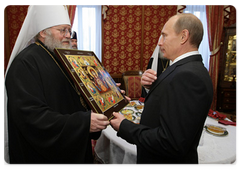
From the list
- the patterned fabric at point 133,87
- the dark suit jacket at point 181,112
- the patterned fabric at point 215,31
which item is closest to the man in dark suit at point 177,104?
the dark suit jacket at point 181,112

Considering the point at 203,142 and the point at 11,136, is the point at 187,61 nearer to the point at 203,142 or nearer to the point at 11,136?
the point at 203,142

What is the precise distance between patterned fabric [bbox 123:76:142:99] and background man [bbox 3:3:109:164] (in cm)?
261

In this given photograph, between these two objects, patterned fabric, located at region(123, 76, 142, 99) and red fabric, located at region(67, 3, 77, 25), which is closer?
patterned fabric, located at region(123, 76, 142, 99)

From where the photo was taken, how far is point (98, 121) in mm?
1136

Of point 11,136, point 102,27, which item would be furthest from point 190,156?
point 102,27

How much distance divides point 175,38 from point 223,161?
1.23 metres

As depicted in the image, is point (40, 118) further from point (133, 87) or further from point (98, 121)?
point (133, 87)

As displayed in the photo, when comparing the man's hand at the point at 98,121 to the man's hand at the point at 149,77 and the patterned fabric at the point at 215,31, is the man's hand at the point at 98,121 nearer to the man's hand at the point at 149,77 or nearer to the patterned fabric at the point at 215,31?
the man's hand at the point at 149,77

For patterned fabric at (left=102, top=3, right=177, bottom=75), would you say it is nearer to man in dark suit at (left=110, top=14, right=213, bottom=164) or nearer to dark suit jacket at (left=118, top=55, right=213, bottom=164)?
man in dark suit at (left=110, top=14, right=213, bottom=164)

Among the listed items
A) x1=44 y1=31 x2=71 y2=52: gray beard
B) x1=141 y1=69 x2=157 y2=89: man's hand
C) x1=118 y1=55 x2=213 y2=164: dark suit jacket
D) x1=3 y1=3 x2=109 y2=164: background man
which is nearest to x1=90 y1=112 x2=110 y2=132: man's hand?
x1=3 y1=3 x2=109 y2=164: background man

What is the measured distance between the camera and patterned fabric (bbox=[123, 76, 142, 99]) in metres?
4.12

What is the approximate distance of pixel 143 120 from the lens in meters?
1.22

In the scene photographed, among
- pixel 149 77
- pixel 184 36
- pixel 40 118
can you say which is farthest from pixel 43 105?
pixel 184 36

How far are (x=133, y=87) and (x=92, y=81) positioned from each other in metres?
2.96
